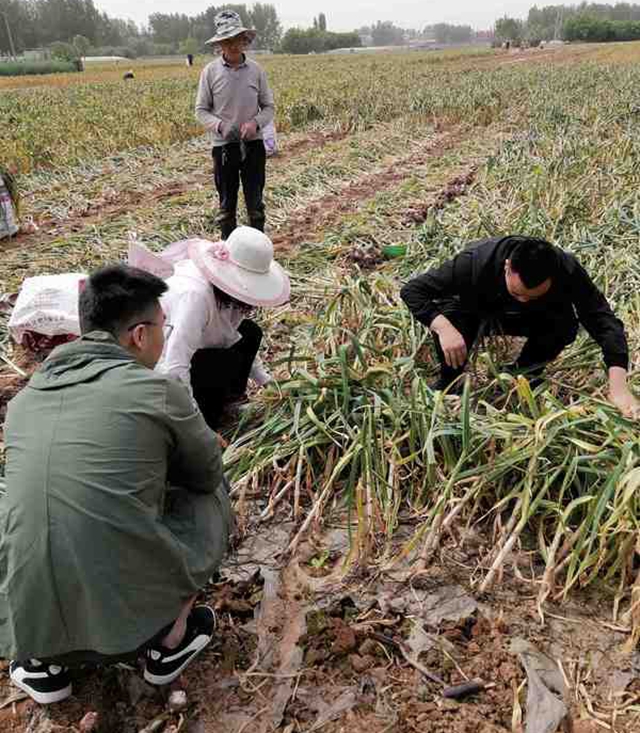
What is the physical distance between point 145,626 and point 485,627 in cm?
92

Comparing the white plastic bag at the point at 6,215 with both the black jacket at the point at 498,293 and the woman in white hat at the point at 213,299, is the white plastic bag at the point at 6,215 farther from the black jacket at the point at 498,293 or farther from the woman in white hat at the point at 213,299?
the black jacket at the point at 498,293

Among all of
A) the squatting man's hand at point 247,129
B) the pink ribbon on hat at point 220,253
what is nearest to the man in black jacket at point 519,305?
the pink ribbon on hat at point 220,253

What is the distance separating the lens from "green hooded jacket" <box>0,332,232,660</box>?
126cm

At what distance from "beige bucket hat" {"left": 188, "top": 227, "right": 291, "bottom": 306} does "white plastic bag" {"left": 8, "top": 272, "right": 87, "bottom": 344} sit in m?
0.95

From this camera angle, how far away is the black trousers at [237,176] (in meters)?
4.48

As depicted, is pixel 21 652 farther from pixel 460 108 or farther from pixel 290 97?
pixel 290 97

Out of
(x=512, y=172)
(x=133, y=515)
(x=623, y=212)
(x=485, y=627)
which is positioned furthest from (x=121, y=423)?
(x=512, y=172)

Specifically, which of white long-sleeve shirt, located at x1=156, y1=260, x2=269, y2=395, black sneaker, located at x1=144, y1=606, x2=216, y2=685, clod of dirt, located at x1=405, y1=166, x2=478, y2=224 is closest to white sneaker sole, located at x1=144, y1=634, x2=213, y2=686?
black sneaker, located at x1=144, y1=606, x2=216, y2=685

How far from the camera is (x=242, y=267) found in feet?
7.38

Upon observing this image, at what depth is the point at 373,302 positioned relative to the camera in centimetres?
323

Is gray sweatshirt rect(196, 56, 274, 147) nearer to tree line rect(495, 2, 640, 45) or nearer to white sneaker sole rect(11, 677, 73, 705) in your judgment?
white sneaker sole rect(11, 677, 73, 705)

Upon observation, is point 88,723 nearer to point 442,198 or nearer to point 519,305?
point 519,305

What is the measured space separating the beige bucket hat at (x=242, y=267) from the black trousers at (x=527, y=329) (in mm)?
756

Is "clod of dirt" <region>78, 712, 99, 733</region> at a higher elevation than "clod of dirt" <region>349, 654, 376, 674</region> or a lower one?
higher
